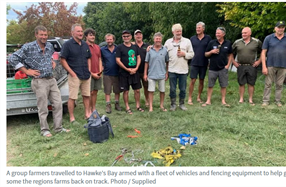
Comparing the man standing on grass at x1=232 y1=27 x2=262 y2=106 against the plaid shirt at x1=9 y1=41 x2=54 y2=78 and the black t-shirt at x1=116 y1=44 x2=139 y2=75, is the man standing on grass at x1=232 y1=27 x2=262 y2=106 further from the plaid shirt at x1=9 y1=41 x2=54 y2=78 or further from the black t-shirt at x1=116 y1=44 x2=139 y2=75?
the plaid shirt at x1=9 y1=41 x2=54 y2=78

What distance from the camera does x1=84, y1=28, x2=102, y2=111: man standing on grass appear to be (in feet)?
16.5

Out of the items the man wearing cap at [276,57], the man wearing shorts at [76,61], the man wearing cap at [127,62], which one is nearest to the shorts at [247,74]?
the man wearing cap at [276,57]

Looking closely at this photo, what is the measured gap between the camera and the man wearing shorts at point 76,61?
4.50m

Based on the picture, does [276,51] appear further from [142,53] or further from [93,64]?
[93,64]

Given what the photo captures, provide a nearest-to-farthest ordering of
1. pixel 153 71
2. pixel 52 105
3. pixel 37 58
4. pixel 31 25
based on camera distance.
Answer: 1. pixel 37 58
2. pixel 52 105
3. pixel 153 71
4. pixel 31 25

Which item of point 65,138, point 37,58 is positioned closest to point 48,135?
point 65,138

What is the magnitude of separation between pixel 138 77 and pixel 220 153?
277cm

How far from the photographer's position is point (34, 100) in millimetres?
4453

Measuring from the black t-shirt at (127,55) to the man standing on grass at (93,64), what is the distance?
0.47 metres

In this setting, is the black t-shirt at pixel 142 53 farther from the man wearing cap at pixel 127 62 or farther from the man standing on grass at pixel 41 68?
the man standing on grass at pixel 41 68

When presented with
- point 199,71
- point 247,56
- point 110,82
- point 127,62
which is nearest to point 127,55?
point 127,62

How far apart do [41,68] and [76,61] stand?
0.74 metres

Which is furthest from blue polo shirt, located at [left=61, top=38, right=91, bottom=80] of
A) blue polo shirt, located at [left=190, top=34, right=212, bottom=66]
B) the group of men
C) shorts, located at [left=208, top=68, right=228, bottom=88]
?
shorts, located at [left=208, top=68, right=228, bottom=88]

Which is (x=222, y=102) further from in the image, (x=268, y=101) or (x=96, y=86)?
(x=96, y=86)
